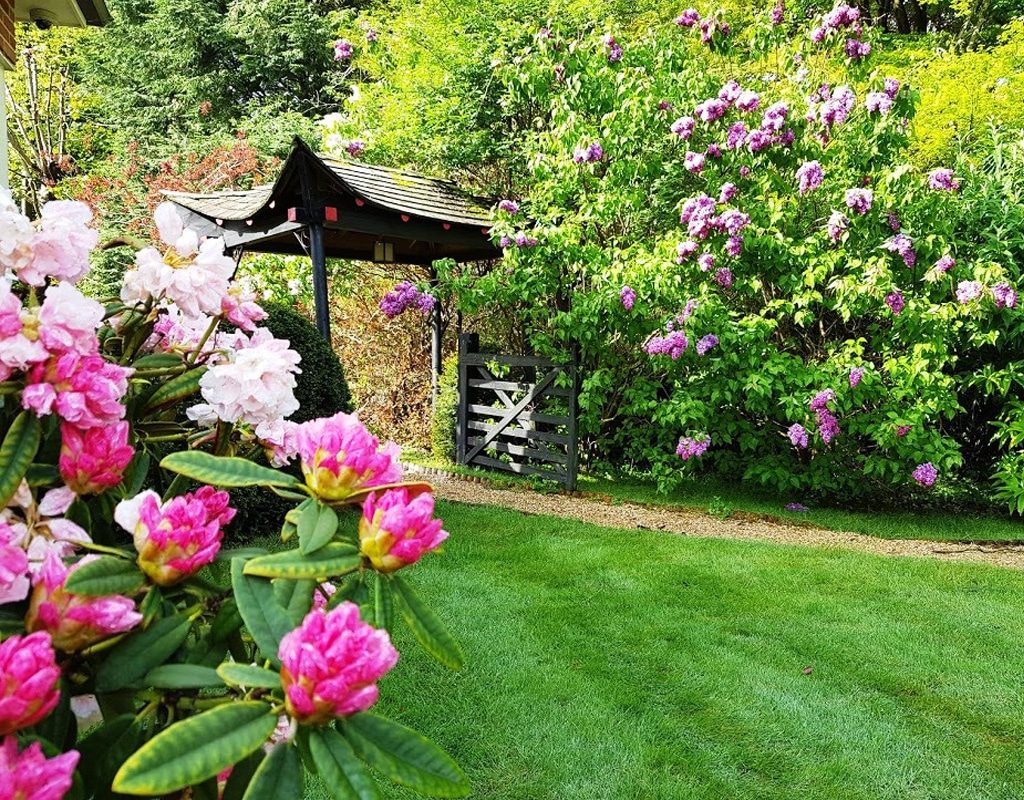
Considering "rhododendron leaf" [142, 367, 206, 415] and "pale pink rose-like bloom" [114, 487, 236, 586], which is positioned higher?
"rhododendron leaf" [142, 367, 206, 415]

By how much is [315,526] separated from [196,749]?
0.26m

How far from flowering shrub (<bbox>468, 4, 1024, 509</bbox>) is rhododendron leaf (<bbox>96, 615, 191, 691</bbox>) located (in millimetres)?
5616

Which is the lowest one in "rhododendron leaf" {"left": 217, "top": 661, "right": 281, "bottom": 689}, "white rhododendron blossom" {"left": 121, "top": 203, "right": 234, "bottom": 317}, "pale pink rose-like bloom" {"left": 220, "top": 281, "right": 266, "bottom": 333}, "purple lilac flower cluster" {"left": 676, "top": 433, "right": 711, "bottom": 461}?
"purple lilac flower cluster" {"left": 676, "top": 433, "right": 711, "bottom": 461}

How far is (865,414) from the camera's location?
243 inches

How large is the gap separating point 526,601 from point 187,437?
2.75 m

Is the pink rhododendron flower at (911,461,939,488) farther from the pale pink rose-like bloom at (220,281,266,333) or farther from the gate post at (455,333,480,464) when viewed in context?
the pale pink rose-like bloom at (220,281,266,333)

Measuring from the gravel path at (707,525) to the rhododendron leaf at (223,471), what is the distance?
13.6ft

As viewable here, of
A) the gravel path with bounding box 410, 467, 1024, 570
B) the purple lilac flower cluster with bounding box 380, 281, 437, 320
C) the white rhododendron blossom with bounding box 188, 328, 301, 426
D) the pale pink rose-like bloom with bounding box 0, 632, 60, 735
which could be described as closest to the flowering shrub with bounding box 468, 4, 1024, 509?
the purple lilac flower cluster with bounding box 380, 281, 437, 320

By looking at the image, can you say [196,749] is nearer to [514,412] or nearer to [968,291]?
[968,291]

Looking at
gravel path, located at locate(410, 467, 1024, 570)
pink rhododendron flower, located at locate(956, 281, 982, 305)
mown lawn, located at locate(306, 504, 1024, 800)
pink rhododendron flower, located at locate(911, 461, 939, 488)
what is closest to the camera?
mown lawn, located at locate(306, 504, 1024, 800)

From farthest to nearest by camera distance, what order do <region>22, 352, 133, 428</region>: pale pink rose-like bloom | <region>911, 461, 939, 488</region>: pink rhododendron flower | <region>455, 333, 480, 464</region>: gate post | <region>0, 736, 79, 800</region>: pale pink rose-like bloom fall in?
<region>455, 333, 480, 464</region>: gate post
<region>911, 461, 939, 488</region>: pink rhododendron flower
<region>22, 352, 133, 428</region>: pale pink rose-like bloom
<region>0, 736, 79, 800</region>: pale pink rose-like bloom

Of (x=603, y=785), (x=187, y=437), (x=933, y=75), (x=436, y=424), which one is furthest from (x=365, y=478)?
(x=933, y=75)

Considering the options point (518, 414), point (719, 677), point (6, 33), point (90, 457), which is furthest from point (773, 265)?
point (90, 457)

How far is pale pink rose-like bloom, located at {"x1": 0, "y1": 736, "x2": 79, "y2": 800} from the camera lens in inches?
24.8
